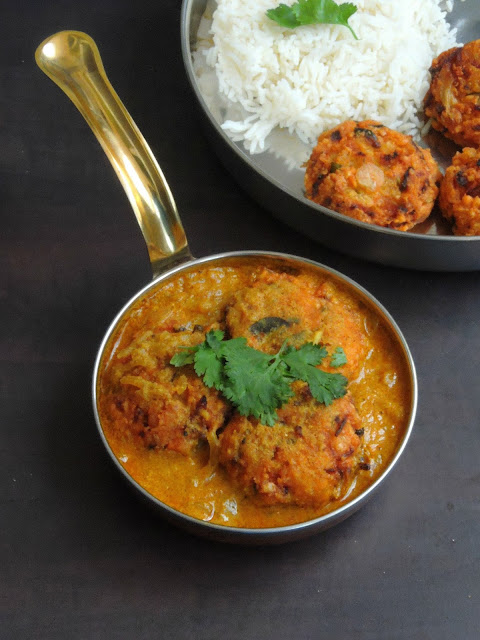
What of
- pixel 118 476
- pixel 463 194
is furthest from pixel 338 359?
pixel 463 194

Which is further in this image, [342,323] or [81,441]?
[81,441]

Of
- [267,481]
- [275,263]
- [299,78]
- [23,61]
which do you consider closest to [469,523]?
[267,481]

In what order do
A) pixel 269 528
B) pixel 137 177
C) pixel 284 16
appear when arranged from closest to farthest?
pixel 269 528
pixel 137 177
pixel 284 16

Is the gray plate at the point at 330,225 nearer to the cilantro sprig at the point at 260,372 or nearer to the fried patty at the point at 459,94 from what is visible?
the fried patty at the point at 459,94

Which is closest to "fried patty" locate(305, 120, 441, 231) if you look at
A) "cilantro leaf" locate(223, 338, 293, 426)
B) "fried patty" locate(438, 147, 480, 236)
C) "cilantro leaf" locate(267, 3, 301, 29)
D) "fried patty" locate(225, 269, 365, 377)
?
"fried patty" locate(438, 147, 480, 236)

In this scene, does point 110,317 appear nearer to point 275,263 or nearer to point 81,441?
point 81,441

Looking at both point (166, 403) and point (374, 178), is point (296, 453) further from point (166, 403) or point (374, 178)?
point (374, 178)
